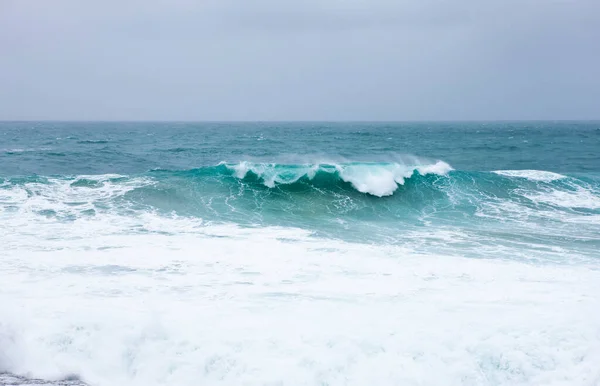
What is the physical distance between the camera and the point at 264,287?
714 cm

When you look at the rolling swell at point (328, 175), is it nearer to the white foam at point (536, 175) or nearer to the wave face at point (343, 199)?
the wave face at point (343, 199)

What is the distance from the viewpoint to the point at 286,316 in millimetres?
6109

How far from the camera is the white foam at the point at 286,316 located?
5051 mm

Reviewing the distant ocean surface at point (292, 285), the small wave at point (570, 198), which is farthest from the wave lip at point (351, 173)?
the small wave at point (570, 198)

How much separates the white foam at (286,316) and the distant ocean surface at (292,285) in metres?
0.02

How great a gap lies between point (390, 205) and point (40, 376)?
34.5 ft

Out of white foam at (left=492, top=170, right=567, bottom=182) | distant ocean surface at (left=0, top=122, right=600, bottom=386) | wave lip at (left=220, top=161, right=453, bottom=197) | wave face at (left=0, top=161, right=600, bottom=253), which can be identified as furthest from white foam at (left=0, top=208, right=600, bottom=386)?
white foam at (left=492, top=170, right=567, bottom=182)

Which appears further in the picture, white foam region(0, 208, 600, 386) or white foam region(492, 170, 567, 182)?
white foam region(492, 170, 567, 182)

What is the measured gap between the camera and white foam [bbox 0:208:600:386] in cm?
505

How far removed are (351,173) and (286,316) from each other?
33.3 feet

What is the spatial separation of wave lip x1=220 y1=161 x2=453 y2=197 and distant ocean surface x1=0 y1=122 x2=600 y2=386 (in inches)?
13.9

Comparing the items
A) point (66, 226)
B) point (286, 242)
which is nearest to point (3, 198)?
point (66, 226)

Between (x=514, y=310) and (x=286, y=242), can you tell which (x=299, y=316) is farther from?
(x=286, y=242)

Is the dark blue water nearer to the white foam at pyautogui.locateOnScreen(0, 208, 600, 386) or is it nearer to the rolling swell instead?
the rolling swell
